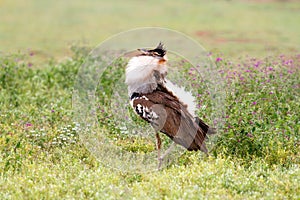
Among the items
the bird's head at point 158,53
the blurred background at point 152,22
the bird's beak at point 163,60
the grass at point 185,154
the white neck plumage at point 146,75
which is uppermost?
the blurred background at point 152,22

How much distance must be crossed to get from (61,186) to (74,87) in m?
3.71

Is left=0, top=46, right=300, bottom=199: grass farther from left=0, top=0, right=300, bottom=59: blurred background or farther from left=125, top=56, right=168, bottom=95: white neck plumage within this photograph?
left=0, top=0, right=300, bottom=59: blurred background

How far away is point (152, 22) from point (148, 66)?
1053 cm

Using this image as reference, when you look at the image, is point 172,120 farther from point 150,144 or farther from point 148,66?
point 150,144

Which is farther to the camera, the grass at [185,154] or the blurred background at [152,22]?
the blurred background at [152,22]

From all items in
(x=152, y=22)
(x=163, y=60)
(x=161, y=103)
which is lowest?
(x=161, y=103)

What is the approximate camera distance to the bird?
5980mm

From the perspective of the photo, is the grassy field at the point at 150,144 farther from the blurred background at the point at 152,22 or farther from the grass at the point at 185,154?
the blurred background at the point at 152,22

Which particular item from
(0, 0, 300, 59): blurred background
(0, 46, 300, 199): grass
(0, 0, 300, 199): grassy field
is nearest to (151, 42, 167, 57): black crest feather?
(0, 0, 300, 199): grassy field

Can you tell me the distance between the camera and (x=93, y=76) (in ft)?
29.8

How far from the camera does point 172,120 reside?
19.6 feet

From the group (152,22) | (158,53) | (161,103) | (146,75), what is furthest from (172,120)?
(152,22)

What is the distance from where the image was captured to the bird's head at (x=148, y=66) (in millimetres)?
5996

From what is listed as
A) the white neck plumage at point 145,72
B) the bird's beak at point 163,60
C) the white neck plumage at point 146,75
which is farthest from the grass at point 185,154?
the bird's beak at point 163,60
